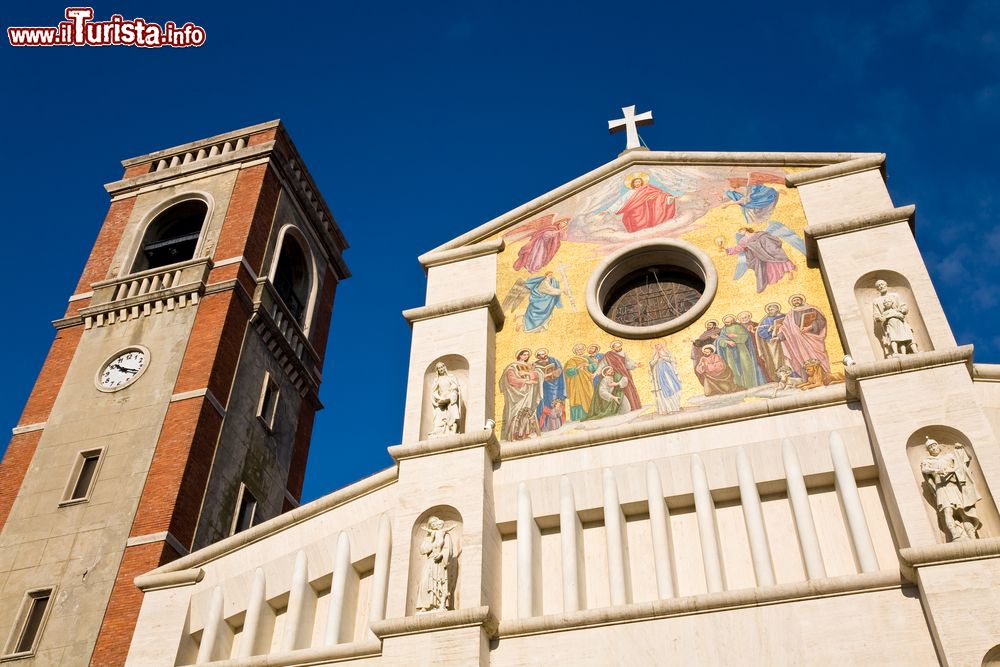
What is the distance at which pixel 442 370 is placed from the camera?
13234mm

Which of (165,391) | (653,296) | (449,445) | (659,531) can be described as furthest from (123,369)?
(659,531)

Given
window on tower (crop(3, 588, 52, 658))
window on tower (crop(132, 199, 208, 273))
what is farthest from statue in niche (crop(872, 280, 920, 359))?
window on tower (crop(132, 199, 208, 273))

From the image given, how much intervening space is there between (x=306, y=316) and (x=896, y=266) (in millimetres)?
15119

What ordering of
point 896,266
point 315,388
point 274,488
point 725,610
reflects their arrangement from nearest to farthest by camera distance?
1. point 725,610
2. point 896,266
3. point 274,488
4. point 315,388

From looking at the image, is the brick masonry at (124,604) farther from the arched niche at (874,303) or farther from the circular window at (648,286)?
the arched niche at (874,303)

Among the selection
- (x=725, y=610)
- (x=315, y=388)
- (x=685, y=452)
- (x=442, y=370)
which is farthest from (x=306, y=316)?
(x=725, y=610)

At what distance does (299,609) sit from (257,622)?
603mm

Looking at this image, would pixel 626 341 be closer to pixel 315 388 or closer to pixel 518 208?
pixel 518 208

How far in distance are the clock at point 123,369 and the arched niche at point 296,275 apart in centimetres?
427

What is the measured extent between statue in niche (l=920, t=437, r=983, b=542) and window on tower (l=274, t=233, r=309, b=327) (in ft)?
53.5

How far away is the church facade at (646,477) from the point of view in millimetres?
9844

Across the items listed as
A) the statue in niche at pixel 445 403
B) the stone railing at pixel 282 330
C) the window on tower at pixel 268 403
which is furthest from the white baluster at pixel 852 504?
the stone railing at pixel 282 330

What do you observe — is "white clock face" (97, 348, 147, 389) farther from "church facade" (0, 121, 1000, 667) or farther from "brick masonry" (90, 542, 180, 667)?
"brick masonry" (90, 542, 180, 667)

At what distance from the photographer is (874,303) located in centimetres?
1183
